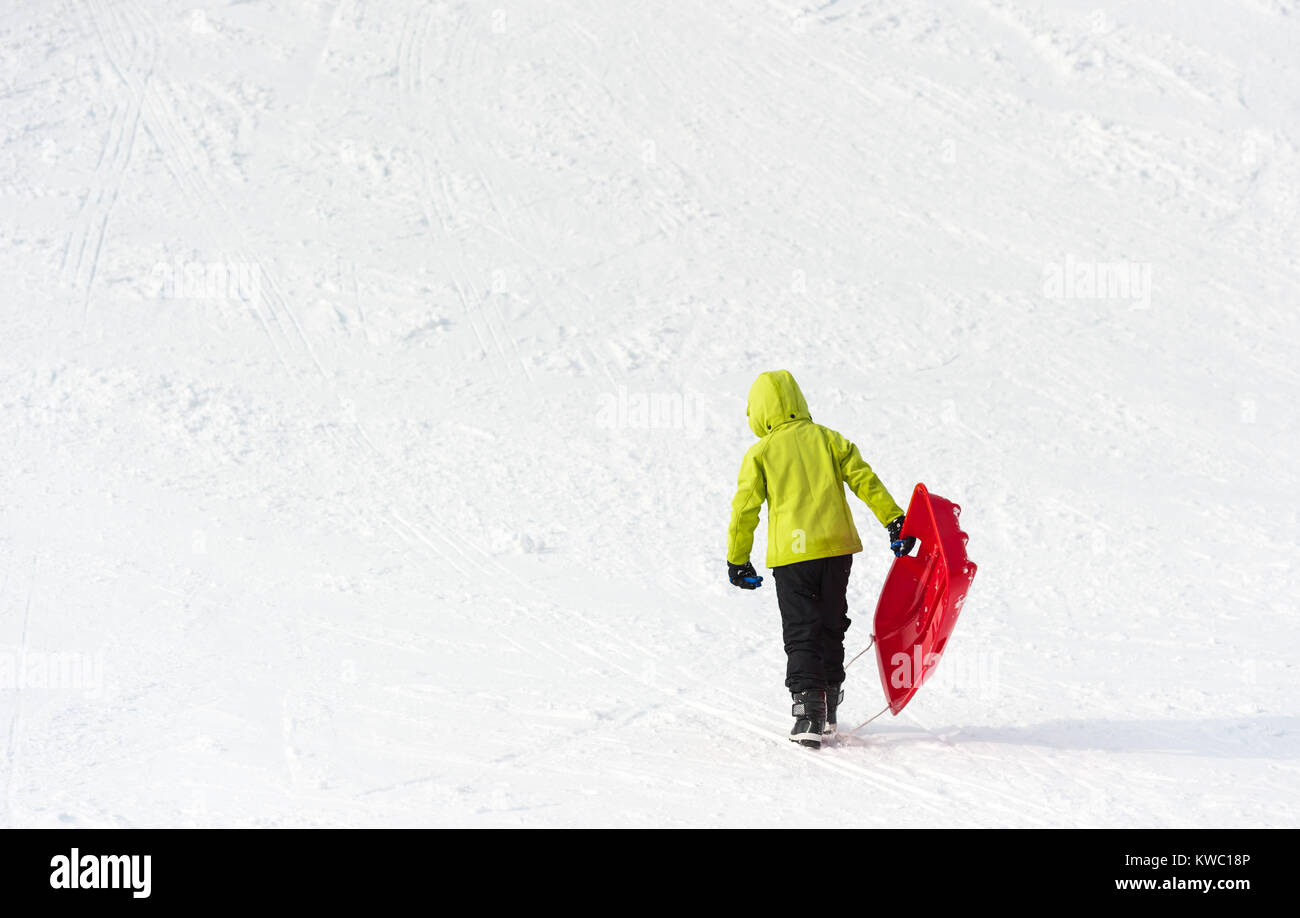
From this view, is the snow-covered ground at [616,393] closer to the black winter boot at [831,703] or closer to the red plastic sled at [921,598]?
the black winter boot at [831,703]

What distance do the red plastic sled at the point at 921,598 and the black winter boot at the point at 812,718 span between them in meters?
0.38

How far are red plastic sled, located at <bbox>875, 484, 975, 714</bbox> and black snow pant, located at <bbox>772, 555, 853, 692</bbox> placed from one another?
14.3 inches

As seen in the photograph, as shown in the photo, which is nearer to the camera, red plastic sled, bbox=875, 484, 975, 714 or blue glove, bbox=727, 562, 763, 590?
A: blue glove, bbox=727, 562, 763, 590

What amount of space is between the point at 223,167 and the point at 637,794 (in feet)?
37.0

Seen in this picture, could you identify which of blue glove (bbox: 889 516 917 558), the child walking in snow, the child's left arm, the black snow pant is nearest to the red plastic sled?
blue glove (bbox: 889 516 917 558)

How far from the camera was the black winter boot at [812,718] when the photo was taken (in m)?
5.00

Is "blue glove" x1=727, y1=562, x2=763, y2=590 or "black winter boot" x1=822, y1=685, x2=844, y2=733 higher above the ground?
"blue glove" x1=727, y1=562, x2=763, y2=590

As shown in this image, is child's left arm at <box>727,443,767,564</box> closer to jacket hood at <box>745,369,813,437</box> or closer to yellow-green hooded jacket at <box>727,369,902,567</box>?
yellow-green hooded jacket at <box>727,369,902,567</box>

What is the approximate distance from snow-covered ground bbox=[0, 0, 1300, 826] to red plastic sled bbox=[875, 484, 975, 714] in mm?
309

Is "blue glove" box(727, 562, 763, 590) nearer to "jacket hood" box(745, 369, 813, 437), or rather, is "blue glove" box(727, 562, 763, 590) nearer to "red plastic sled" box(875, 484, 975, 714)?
"jacket hood" box(745, 369, 813, 437)

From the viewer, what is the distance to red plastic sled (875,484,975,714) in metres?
5.18

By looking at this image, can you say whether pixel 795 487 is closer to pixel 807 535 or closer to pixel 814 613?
pixel 807 535

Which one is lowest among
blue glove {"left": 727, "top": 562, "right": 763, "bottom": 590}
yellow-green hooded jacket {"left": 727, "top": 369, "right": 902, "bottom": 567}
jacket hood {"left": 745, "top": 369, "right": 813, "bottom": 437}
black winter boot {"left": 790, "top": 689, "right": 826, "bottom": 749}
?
black winter boot {"left": 790, "top": 689, "right": 826, "bottom": 749}

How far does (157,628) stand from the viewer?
682 cm
